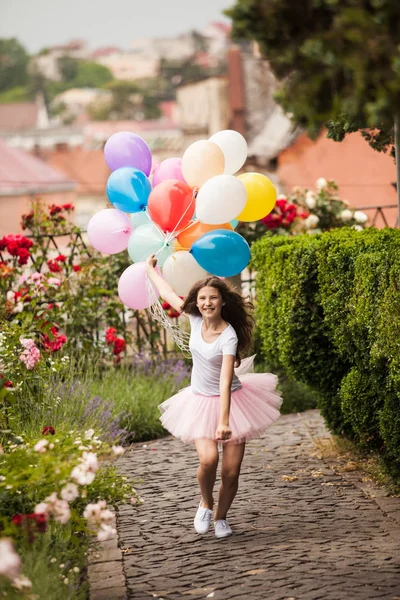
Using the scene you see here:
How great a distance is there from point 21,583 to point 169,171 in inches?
119

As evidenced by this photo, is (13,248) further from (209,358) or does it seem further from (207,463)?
(207,463)

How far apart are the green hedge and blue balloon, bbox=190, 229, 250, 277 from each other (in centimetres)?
75

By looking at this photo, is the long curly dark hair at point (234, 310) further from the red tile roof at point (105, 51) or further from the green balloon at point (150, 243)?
the red tile roof at point (105, 51)

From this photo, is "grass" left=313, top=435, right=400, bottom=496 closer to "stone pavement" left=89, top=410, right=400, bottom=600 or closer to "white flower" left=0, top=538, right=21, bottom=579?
"stone pavement" left=89, top=410, right=400, bottom=600

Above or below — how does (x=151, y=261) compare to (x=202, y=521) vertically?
above

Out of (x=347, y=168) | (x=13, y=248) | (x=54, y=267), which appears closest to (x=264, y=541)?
(x=13, y=248)

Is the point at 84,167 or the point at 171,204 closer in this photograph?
the point at 171,204

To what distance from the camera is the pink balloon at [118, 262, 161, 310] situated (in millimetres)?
5574

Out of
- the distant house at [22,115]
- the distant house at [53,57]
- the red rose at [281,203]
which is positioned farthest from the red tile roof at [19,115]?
the red rose at [281,203]

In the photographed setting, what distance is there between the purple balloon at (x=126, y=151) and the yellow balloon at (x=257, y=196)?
0.62m

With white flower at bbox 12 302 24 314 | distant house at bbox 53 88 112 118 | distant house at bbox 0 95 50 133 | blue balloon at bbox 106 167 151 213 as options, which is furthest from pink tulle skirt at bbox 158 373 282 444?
distant house at bbox 53 88 112 118

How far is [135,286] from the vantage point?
5594mm

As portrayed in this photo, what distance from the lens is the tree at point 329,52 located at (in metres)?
2.90

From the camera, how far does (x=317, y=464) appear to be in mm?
6711
